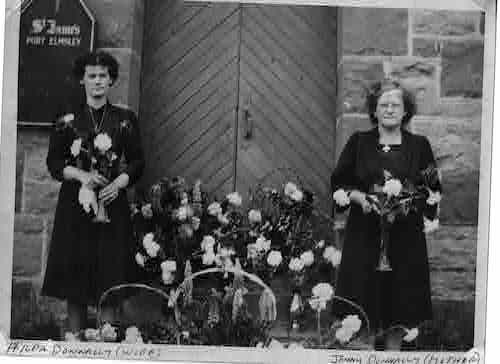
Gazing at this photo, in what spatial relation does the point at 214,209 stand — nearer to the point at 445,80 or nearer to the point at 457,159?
the point at 457,159

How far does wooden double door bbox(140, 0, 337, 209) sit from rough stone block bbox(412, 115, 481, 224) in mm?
668

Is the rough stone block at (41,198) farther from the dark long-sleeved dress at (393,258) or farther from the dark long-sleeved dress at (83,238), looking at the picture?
the dark long-sleeved dress at (393,258)

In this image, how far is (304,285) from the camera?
5.84 metres

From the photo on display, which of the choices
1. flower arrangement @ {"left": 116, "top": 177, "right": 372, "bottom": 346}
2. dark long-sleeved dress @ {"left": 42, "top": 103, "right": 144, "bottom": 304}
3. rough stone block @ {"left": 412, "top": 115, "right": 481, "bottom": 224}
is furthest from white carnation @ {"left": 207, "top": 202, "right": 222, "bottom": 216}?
rough stone block @ {"left": 412, "top": 115, "right": 481, "bottom": 224}

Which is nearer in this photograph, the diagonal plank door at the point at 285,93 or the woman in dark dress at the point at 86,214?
the woman in dark dress at the point at 86,214

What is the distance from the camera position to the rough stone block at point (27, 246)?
587 cm

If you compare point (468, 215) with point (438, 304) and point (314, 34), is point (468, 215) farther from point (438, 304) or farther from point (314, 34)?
point (314, 34)

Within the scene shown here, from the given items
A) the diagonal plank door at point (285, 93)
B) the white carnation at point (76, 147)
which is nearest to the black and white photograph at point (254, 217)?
the white carnation at point (76, 147)

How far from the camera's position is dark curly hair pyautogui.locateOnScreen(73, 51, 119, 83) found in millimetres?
5855

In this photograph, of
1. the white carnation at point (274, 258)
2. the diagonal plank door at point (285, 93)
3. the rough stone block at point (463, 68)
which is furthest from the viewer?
the diagonal plank door at point (285, 93)

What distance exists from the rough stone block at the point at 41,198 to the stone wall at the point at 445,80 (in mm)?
1869

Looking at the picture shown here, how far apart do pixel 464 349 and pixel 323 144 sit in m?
1.55

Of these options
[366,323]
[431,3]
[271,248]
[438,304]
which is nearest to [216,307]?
[271,248]
